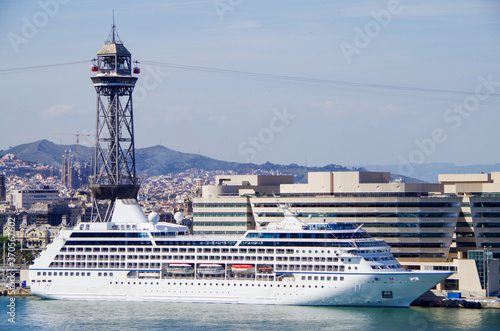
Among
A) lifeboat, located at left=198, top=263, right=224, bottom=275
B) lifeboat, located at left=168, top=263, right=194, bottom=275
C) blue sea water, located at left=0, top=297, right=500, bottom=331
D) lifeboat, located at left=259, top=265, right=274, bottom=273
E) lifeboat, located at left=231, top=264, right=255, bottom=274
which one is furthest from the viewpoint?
lifeboat, located at left=168, top=263, right=194, bottom=275

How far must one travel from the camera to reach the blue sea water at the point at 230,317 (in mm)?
57125

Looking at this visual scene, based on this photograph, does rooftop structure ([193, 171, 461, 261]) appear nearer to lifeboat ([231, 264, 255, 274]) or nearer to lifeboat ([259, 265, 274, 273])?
lifeboat ([231, 264, 255, 274])

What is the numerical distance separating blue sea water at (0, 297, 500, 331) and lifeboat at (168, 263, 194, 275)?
2.38 m

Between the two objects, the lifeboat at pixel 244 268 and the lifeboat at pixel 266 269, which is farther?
the lifeboat at pixel 244 268

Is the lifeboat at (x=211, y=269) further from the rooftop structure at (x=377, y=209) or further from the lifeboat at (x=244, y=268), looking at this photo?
the rooftop structure at (x=377, y=209)

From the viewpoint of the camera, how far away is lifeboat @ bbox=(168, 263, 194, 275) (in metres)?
67.0

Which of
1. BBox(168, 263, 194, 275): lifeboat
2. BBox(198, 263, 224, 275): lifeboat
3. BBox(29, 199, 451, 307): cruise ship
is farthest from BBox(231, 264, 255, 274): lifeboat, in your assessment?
BBox(168, 263, 194, 275): lifeboat

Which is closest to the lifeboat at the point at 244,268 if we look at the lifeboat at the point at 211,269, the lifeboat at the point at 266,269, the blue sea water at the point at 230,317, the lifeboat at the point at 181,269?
the lifeboat at the point at 266,269

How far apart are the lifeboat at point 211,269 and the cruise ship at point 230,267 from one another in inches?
2.7

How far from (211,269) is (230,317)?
7.09 metres

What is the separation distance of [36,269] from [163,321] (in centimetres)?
1498

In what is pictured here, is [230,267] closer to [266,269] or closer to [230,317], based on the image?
[266,269]

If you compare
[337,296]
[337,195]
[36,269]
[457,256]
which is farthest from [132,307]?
[457,256]

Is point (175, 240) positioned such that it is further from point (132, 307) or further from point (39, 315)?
point (39, 315)
